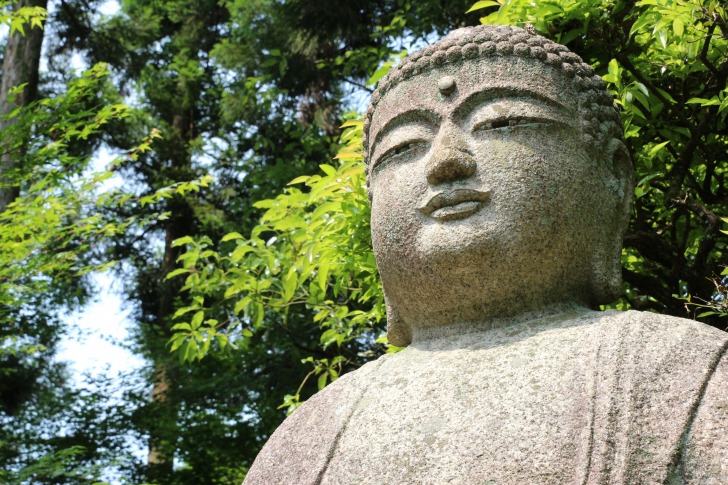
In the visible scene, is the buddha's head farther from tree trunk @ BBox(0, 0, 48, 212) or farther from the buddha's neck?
tree trunk @ BBox(0, 0, 48, 212)

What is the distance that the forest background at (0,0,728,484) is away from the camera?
14.2 ft

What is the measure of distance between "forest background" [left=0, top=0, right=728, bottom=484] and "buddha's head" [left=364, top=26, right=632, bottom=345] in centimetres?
79

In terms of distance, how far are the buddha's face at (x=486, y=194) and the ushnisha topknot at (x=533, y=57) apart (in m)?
0.04

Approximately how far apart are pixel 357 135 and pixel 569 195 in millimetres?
2124

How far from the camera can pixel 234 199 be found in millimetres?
11797

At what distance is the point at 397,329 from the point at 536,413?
0.85m

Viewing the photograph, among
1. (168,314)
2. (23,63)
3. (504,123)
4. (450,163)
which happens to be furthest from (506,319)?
(168,314)

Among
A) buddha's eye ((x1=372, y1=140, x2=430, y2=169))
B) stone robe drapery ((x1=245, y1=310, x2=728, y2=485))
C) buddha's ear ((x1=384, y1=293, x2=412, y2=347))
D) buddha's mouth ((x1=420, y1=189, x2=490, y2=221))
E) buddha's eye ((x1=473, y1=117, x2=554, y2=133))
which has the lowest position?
stone robe drapery ((x1=245, y1=310, x2=728, y2=485))

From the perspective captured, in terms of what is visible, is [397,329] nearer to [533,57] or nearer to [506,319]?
[506,319]

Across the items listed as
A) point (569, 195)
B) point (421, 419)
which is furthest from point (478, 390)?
point (569, 195)

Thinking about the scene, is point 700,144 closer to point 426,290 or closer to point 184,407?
point 426,290

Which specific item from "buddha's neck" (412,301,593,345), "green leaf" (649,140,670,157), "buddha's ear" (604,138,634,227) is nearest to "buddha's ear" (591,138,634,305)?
"buddha's ear" (604,138,634,227)

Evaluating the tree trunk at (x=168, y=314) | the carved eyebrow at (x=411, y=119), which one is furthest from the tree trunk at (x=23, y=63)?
the carved eyebrow at (x=411, y=119)

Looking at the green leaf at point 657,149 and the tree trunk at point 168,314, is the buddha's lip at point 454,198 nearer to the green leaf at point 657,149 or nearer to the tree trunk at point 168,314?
the green leaf at point 657,149
